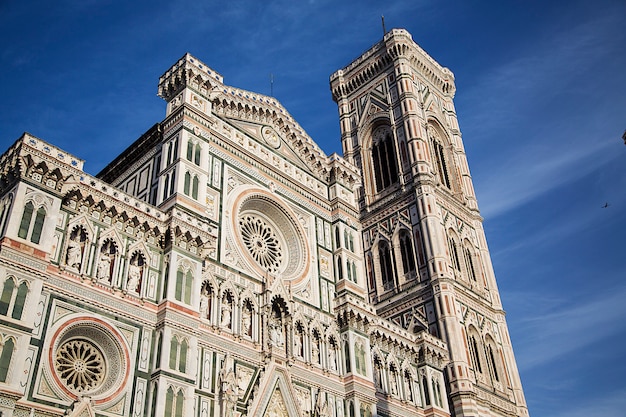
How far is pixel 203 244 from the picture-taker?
2058 cm

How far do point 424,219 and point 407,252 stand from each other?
2127mm

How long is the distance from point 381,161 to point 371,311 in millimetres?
17160

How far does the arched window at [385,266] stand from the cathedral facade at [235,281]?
86 millimetres

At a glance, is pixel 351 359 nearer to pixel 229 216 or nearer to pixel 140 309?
pixel 229 216

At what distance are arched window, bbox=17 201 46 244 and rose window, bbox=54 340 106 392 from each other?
2.89 metres

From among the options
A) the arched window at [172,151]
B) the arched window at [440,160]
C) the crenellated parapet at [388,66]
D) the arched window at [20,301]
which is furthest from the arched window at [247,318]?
the crenellated parapet at [388,66]

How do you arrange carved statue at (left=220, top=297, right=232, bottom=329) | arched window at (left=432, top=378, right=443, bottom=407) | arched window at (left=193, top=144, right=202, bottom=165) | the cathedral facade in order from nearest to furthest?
the cathedral facade → carved statue at (left=220, top=297, right=232, bottom=329) → arched window at (left=193, top=144, right=202, bottom=165) → arched window at (left=432, top=378, right=443, bottom=407)

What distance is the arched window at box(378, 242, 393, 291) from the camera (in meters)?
36.7

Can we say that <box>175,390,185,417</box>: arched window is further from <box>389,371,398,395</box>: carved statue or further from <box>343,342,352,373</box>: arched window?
<box>389,371,398,395</box>: carved statue

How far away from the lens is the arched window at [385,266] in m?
36.7

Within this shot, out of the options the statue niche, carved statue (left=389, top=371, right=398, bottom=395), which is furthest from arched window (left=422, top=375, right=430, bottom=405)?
the statue niche

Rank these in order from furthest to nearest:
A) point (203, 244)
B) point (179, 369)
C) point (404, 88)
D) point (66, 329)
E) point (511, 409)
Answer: point (404, 88), point (511, 409), point (203, 244), point (179, 369), point (66, 329)

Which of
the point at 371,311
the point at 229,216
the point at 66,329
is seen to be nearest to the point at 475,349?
the point at 371,311

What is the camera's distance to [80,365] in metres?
16.7
